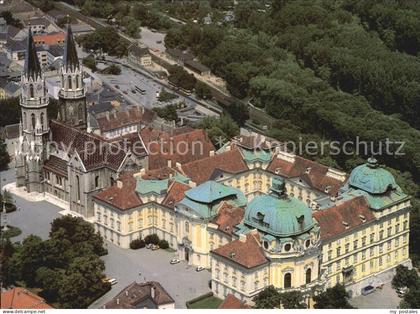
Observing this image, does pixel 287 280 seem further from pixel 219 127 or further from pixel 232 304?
pixel 219 127

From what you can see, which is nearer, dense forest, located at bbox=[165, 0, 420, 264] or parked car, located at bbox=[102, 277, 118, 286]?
parked car, located at bbox=[102, 277, 118, 286]

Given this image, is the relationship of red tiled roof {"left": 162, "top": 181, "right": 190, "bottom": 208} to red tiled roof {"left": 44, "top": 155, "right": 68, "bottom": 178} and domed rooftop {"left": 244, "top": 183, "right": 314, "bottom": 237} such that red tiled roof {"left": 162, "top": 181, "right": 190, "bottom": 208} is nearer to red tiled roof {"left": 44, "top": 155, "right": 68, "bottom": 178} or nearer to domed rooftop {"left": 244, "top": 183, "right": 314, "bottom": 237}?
domed rooftop {"left": 244, "top": 183, "right": 314, "bottom": 237}

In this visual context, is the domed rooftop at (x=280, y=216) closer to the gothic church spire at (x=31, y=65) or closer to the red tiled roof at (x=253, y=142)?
the red tiled roof at (x=253, y=142)

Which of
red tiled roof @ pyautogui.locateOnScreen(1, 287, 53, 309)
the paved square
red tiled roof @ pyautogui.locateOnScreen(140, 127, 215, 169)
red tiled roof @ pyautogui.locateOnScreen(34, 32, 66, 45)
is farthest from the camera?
red tiled roof @ pyautogui.locateOnScreen(34, 32, 66, 45)

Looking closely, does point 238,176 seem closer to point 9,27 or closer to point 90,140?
point 90,140

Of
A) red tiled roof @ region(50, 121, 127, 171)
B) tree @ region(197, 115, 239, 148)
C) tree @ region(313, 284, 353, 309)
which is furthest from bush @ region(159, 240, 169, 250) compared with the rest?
tree @ region(197, 115, 239, 148)

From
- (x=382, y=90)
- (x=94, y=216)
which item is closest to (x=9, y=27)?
(x=382, y=90)

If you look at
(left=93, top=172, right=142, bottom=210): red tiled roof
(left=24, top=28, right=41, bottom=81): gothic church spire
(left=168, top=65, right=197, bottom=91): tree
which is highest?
(left=24, top=28, right=41, bottom=81): gothic church spire
